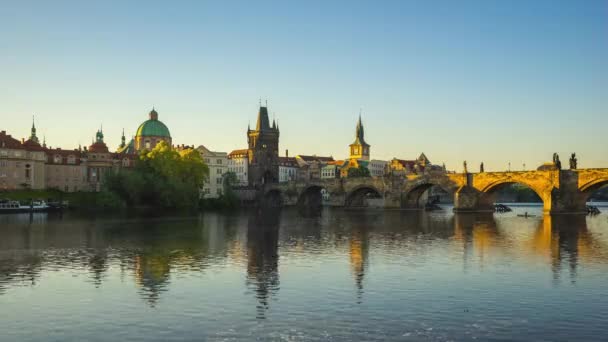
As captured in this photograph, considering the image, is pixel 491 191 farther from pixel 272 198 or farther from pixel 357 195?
pixel 272 198

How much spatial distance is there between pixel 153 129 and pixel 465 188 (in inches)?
4544

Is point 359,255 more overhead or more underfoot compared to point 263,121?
more underfoot

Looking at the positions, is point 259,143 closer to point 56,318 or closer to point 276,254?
point 276,254

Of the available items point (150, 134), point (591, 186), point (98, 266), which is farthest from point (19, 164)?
point (591, 186)

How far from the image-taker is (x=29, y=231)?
58.7 meters

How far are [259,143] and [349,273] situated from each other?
154763 mm

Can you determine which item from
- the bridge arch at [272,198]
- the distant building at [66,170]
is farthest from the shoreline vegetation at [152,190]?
the bridge arch at [272,198]

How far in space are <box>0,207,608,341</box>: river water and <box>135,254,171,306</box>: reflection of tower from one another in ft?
0.31

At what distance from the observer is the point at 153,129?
19175 cm

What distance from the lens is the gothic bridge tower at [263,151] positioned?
182 m

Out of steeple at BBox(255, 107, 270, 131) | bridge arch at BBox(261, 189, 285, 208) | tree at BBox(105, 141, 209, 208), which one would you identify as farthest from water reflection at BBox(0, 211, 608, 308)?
steeple at BBox(255, 107, 270, 131)

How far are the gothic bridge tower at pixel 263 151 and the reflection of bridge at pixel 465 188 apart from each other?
2447 centimetres

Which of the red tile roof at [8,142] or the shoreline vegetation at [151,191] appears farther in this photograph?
the red tile roof at [8,142]

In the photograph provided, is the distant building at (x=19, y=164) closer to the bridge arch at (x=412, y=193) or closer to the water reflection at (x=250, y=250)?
the water reflection at (x=250, y=250)
